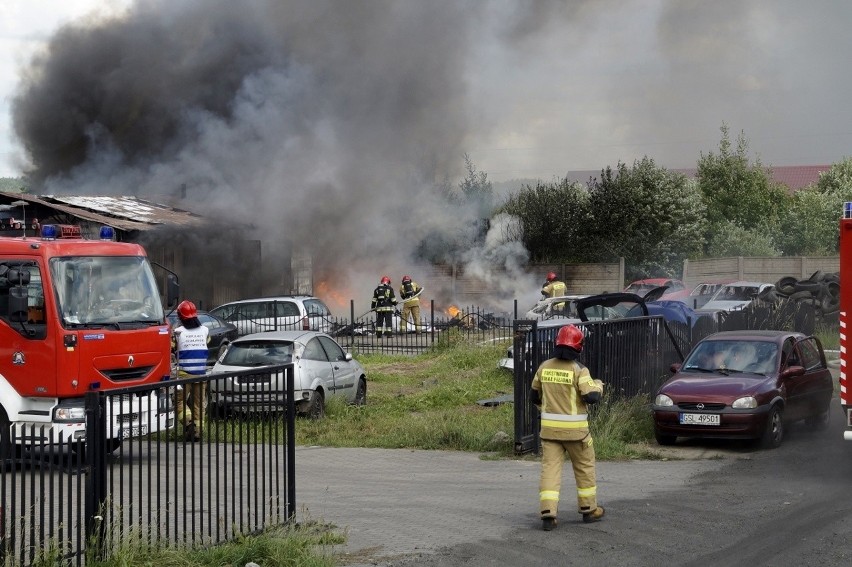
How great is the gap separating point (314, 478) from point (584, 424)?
12.5 ft

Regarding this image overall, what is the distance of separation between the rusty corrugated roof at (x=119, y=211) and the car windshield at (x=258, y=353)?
12.0 m

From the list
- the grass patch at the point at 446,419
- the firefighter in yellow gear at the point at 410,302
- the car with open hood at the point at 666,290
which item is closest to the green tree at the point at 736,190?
the car with open hood at the point at 666,290

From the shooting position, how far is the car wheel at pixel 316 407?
15656 millimetres

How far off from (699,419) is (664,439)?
2.28ft

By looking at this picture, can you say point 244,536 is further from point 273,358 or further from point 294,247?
point 294,247

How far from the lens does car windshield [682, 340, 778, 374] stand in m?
14.0

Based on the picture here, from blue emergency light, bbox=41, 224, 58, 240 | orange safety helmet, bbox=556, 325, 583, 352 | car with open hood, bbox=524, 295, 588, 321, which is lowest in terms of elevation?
car with open hood, bbox=524, 295, 588, 321

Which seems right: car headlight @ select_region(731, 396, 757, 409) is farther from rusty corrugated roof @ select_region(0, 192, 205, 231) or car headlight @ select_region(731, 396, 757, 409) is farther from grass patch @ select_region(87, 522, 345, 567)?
rusty corrugated roof @ select_region(0, 192, 205, 231)

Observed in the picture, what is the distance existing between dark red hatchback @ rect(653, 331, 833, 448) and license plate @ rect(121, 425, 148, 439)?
793 cm

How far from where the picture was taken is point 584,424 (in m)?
8.90

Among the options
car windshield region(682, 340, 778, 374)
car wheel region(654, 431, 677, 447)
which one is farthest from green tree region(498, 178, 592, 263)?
car wheel region(654, 431, 677, 447)

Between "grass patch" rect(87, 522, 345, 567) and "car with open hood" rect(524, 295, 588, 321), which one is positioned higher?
"car with open hood" rect(524, 295, 588, 321)

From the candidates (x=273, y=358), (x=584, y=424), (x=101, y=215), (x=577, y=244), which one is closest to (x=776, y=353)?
(x=584, y=424)

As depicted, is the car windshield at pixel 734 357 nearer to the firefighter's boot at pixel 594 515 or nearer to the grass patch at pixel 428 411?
the grass patch at pixel 428 411
